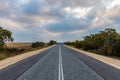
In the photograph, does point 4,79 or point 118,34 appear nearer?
point 4,79

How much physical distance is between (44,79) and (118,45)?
3367 cm

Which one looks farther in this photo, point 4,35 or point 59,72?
point 4,35

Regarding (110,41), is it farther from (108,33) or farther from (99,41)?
(99,41)

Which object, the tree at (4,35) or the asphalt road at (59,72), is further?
the tree at (4,35)

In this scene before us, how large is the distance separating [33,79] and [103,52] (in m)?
40.2

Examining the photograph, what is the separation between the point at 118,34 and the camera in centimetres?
5581

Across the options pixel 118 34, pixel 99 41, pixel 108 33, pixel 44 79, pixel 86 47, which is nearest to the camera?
pixel 44 79

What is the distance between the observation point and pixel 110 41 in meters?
50.8

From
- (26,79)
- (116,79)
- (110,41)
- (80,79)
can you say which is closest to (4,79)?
(26,79)

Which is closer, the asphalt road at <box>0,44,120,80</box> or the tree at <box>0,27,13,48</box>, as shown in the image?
the asphalt road at <box>0,44,120,80</box>

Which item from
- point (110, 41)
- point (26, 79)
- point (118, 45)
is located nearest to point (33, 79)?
point (26, 79)

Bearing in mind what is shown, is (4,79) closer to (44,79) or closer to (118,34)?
(44,79)

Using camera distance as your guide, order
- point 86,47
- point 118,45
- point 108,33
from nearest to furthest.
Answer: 1. point 118,45
2. point 108,33
3. point 86,47

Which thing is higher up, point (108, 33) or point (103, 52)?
point (108, 33)
